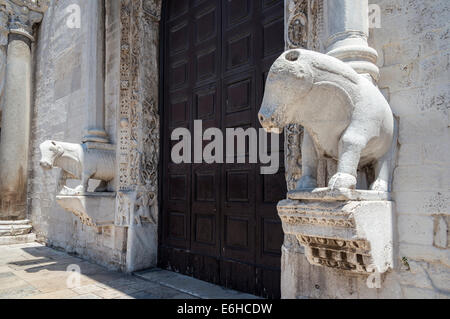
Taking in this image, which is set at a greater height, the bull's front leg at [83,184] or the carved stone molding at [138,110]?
the carved stone molding at [138,110]

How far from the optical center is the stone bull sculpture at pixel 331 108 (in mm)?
1535

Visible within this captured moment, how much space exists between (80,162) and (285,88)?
128 inches

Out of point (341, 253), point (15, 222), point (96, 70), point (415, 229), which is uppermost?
point (96, 70)

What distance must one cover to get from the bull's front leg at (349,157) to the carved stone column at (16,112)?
694 centimetres

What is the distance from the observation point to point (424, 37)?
6.07 feet

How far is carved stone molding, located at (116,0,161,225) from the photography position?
4.12 meters

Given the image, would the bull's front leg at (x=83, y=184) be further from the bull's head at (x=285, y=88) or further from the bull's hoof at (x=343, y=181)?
the bull's hoof at (x=343, y=181)

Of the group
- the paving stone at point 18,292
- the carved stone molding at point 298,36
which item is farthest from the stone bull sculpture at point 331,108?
the paving stone at point 18,292

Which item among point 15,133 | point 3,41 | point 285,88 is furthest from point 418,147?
point 3,41

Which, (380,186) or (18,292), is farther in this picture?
(18,292)

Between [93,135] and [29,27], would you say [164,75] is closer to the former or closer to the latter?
[93,135]

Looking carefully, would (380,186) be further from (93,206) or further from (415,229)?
(93,206)

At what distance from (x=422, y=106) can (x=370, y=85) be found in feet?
1.21

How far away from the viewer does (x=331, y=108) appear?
5.40 feet
